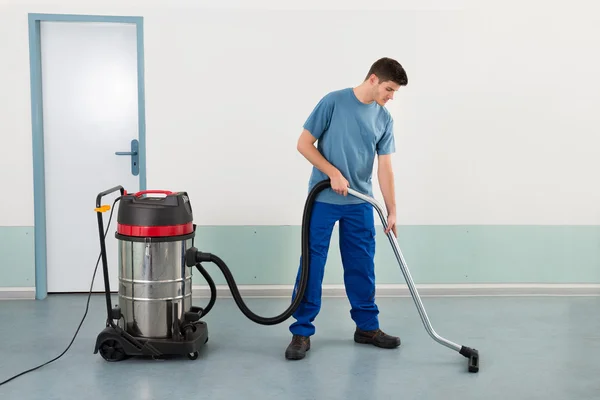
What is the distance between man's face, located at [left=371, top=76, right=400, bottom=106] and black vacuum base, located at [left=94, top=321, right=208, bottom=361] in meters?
1.21

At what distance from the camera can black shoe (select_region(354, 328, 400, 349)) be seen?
2697 millimetres

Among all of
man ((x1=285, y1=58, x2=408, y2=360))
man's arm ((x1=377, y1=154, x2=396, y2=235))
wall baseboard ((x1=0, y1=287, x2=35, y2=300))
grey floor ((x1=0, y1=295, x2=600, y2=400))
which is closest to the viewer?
grey floor ((x1=0, y1=295, x2=600, y2=400))

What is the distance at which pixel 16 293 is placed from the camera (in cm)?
348

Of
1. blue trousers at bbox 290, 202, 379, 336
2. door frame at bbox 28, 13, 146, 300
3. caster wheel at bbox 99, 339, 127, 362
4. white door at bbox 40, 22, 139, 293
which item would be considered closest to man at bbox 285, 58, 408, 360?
blue trousers at bbox 290, 202, 379, 336

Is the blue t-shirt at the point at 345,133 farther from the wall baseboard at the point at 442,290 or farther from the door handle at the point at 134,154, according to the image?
the door handle at the point at 134,154

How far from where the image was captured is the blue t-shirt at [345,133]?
255 cm

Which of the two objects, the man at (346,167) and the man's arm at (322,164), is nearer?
the man's arm at (322,164)

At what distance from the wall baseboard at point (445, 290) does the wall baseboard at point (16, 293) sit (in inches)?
35.2

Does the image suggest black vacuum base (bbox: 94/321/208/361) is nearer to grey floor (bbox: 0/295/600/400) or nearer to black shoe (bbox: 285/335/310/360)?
grey floor (bbox: 0/295/600/400)

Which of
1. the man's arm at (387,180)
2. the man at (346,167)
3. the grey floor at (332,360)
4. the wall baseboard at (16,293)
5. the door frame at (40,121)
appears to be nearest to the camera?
the grey floor at (332,360)

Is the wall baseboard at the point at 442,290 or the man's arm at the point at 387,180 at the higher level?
the man's arm at the point at 387,180

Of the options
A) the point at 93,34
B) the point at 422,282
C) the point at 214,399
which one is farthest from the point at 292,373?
the point at 93,34

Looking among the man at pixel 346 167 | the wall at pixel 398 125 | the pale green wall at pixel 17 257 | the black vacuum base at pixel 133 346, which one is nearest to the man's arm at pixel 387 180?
the man at pixel 346 167

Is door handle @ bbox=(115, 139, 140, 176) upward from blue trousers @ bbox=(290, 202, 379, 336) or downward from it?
upward
